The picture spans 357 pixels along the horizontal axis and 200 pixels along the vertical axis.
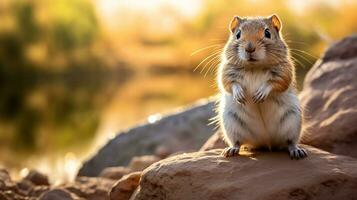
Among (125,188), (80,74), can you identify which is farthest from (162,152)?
(80,74)

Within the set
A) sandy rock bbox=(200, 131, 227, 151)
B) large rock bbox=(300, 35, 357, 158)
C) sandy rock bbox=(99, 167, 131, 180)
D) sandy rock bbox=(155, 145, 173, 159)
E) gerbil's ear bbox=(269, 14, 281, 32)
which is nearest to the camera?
gerbil's ear bbox=(269, 14, 281, 32)

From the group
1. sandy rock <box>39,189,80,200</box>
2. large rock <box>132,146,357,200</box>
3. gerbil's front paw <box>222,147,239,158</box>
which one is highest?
gerbil's front paw <box>222,147,239,158</box>

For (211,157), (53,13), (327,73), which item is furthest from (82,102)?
(211,157)

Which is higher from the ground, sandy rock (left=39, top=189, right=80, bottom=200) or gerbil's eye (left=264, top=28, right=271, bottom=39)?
gerbil's eye (left=264, top=28, right=271, bottom=39)

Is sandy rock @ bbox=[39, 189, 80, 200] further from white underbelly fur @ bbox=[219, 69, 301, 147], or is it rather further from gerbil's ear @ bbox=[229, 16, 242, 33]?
gerbil's ear @ bbox=[229, 16, 242, 33]

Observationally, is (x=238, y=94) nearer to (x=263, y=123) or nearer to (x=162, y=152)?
(x=263, y=123)

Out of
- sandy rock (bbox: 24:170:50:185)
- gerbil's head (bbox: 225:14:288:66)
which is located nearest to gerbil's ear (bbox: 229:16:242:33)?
gerbil's head (bbox: 225:14:288:66)
